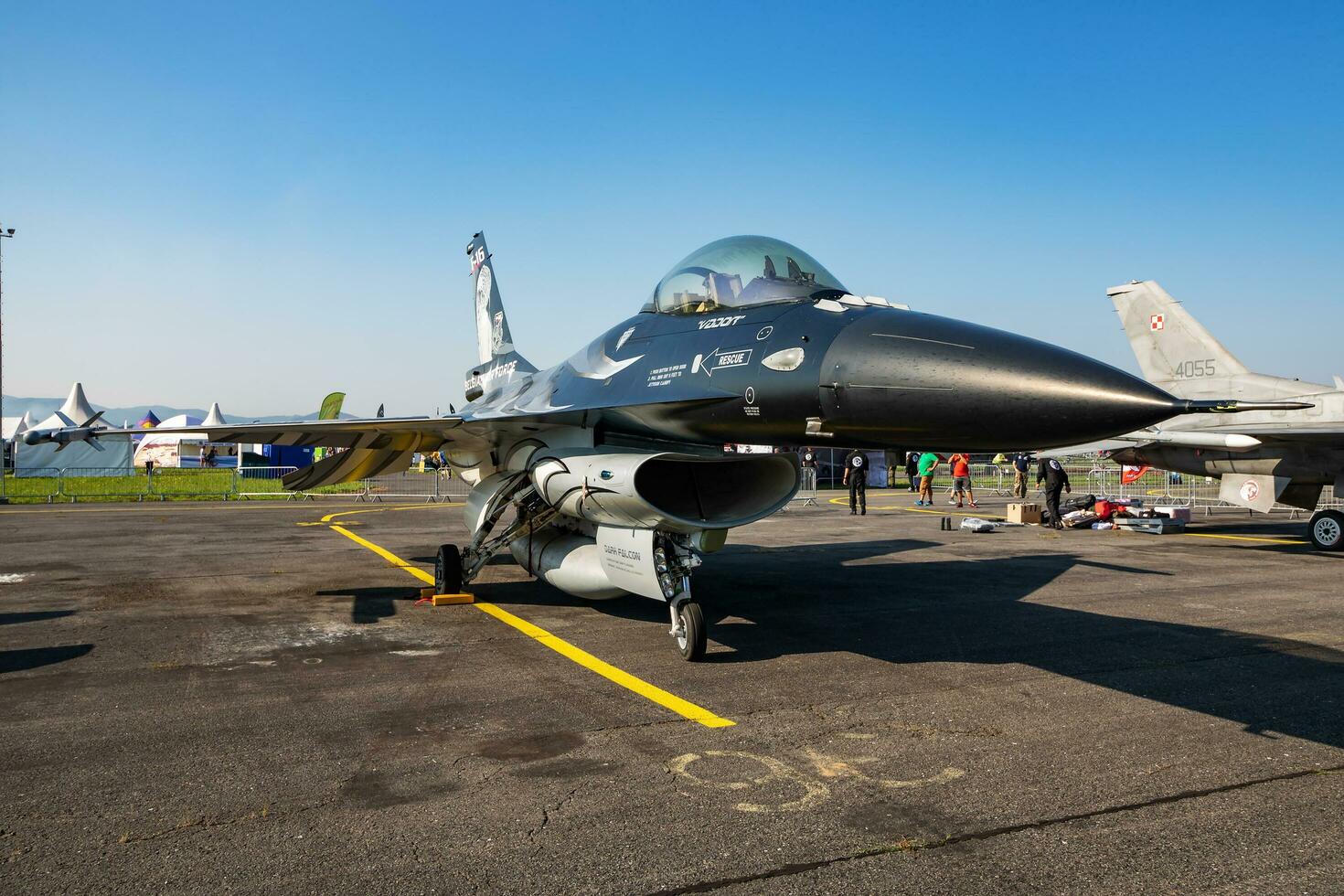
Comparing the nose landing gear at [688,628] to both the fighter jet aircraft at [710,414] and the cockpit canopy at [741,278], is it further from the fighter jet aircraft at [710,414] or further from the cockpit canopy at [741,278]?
the cockpit canopy at [741,278]

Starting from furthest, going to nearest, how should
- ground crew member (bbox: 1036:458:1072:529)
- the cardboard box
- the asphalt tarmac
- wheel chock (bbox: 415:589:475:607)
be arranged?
the cardboard box, ground crew member (bbox: 1036:458:1072:529), wheel chock (bbox: 415:589:475:607), the asphalt tarmac

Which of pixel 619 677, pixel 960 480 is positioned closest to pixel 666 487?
pixel 619 677

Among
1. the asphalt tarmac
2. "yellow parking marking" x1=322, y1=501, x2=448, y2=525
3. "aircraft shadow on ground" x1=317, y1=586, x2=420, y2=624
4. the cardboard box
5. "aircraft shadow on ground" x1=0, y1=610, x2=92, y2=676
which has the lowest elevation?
"yellow parking marking" x1=322, y1=501, x2=448, y2=525

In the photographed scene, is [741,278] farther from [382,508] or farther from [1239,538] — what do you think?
[382,508]

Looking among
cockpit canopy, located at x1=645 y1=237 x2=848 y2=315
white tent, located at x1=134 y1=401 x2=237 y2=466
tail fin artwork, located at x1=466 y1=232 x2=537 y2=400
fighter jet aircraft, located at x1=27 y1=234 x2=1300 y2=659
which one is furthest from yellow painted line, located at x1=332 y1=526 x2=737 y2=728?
white tent, located at x1=134 y1=401 x2=237 y2=466

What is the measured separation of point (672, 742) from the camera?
181 inches

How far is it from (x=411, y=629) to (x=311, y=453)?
4710cm

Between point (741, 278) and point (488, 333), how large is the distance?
9.32 meters

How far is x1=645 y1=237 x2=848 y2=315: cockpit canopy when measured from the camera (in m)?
6.35

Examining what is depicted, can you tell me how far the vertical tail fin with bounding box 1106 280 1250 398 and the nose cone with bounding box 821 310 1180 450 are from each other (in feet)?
46.2

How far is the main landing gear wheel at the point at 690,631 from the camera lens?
6.44 metres

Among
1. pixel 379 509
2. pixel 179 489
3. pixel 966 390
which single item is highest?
pixel 966 390

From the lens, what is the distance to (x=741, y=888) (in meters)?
3.00

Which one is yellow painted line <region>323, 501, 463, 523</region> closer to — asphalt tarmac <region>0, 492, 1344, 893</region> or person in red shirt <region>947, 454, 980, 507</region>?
asphalt tarmac <region>0, 492, 1344, 893</region>
